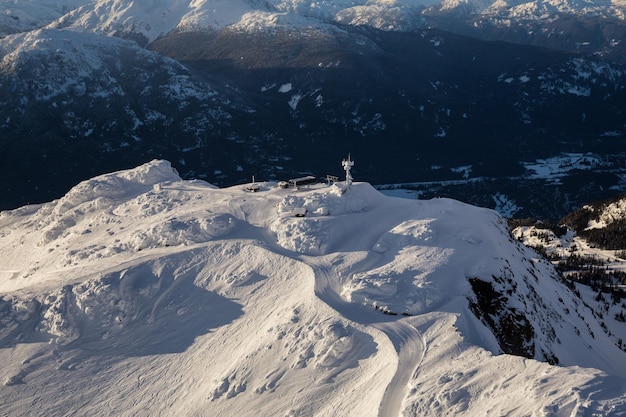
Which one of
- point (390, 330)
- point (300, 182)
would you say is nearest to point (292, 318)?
point (390, 330)

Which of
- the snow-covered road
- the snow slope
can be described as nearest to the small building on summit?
the snow slope

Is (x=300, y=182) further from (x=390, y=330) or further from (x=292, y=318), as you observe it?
(x=390, y=330)

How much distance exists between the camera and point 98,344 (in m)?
39.4

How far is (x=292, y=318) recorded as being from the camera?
122 feet

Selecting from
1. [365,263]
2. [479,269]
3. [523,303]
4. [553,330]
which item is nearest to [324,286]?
[365,263]

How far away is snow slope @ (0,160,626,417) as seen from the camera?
98.0 ft

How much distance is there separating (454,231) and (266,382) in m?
23.9

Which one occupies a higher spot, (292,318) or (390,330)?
(292,318)

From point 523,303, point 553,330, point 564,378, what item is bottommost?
point 553,330

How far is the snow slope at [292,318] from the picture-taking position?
29.9m

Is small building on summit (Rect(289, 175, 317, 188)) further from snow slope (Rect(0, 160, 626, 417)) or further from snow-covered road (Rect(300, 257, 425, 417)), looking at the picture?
snow-covered road (Rect(300, 257, 425, 417))

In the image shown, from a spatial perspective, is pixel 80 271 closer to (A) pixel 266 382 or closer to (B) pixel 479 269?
(A) pixel 266 382

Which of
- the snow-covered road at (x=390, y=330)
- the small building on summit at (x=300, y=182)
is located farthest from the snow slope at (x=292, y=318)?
the small building on summit at (x=300, y=182)

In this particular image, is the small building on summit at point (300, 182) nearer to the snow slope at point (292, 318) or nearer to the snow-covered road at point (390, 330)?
the snow slope at point (292, 318)
